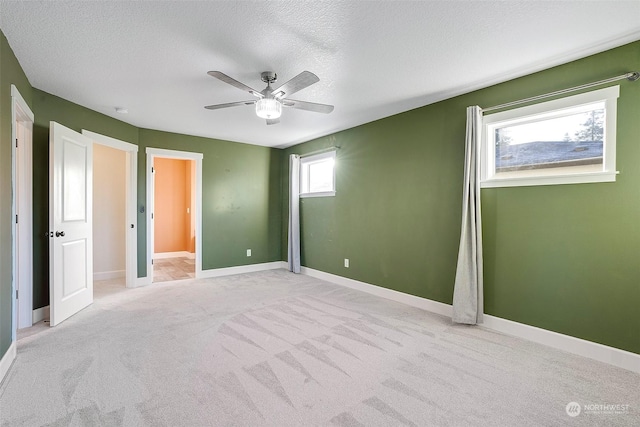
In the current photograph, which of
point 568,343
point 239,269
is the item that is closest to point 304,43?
point 568,343

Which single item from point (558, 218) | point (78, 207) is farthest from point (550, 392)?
point (78, 207)

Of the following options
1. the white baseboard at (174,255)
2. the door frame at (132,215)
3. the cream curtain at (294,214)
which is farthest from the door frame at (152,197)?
the white baseboard at (174,255)

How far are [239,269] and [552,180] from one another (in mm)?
4913

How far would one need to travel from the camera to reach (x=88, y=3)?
1.87m

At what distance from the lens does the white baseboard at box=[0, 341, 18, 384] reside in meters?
2.12

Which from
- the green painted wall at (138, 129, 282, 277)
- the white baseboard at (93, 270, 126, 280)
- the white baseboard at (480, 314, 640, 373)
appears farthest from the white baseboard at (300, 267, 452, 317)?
the white baseboard at (93, 270, 126, 280)

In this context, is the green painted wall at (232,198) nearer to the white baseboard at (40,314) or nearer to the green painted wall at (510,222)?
the white baseboard at (40,314)

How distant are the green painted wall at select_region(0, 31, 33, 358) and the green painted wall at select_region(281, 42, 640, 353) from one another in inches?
150

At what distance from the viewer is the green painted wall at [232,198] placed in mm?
4955

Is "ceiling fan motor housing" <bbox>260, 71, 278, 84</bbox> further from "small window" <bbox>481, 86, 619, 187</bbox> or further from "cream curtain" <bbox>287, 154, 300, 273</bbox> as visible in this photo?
"cream curtain" <bbox>287, 154, 300, 273</bbox>

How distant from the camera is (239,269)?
570 cm

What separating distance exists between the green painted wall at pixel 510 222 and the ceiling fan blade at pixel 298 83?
1.97m

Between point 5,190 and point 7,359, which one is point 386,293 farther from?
point 5,190

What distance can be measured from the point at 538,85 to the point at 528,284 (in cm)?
187
